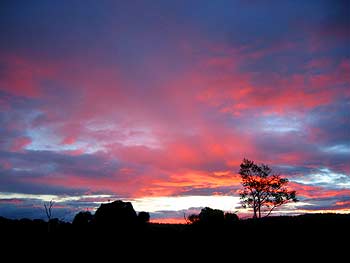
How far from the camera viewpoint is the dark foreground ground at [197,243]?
28.3 metres

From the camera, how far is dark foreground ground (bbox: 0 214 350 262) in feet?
92.9

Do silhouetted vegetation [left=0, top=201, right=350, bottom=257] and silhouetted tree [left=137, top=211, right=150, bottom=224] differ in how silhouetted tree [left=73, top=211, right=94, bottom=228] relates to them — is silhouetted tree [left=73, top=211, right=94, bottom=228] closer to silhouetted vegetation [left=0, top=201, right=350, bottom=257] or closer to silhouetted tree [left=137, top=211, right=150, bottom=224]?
silhouetted vegetation [left=0, top=201, right=350, bottom=257]

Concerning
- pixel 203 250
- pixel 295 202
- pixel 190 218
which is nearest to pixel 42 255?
pixel 203 250

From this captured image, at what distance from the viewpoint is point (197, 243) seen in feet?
110

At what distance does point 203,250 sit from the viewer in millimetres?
31125

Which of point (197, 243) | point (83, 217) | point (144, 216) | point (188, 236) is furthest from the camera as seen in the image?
point (144, 216)

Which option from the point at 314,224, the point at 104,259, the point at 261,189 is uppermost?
the point at 261,189

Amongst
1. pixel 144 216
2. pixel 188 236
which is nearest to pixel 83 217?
pixel 144 216

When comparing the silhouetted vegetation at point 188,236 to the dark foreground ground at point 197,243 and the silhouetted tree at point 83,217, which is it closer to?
the dark foreground ground at point 197,243

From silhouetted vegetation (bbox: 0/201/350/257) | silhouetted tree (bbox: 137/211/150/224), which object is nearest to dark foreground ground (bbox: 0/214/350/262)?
silhouetted vegetation (bbox: 0/201/350/257)

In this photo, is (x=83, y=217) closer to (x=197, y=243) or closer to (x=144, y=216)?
(x=144, y=216)

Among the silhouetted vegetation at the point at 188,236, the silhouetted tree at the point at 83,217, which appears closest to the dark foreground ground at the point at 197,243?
the silhouetted vegetation at the point at 188,236

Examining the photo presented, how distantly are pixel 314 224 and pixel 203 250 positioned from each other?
46.9 ft

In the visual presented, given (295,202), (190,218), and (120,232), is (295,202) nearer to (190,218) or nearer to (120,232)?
(190,218)
